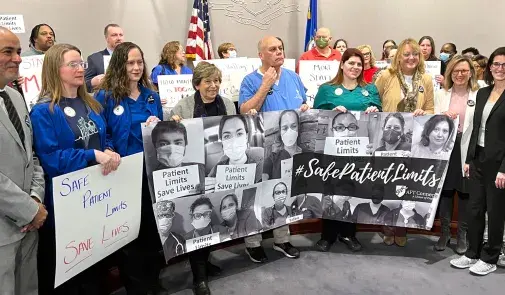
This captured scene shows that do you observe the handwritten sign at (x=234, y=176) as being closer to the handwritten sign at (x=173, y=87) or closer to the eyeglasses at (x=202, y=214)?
the eyeglasses at (x=202, y=214)

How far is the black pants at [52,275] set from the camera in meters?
2.20

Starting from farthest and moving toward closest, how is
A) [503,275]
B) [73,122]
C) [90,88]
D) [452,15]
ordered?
[452,15] → [90,88] → [503,275] → [73,122]

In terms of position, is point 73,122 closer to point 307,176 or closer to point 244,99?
point 244,99

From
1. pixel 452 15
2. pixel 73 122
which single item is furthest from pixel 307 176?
pixel 452 15

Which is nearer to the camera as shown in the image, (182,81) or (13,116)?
(13,116)

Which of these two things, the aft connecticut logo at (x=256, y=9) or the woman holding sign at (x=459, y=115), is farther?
the aft connecticut logo at (x=256, y=9)

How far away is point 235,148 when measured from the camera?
9.04ft

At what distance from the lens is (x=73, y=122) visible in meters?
2.11

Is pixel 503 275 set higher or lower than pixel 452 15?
lower

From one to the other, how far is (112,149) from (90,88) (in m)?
1.54

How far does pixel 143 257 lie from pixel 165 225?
0.24 m

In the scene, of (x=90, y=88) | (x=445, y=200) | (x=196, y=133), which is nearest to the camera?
(x=196, y=133)

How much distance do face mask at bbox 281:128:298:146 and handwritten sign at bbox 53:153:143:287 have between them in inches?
41.3

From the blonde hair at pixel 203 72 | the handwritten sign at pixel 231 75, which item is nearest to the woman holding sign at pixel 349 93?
the blonde hair at pixel 203 72
